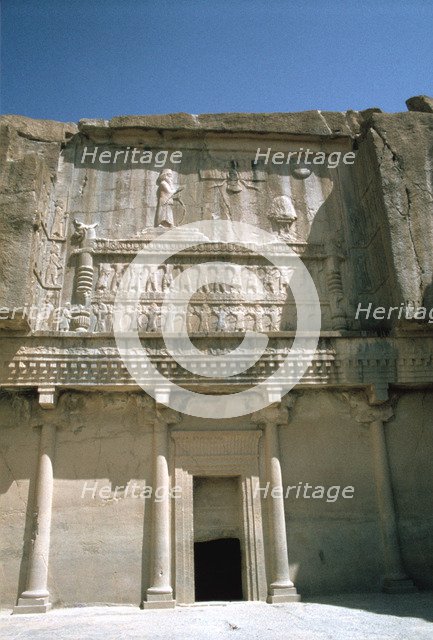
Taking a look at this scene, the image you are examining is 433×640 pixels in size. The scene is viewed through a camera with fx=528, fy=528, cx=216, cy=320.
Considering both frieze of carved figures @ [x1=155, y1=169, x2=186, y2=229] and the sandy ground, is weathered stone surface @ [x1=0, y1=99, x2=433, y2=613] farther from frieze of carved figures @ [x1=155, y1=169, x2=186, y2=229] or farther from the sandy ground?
the sandy ground

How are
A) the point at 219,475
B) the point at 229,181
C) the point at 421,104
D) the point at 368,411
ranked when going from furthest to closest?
the point at 421,104, the point at 229,181, the point at 368,411, the point at 219,475

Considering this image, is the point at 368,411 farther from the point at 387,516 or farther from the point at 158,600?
the point at 158,600

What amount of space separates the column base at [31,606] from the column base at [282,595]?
116 inches

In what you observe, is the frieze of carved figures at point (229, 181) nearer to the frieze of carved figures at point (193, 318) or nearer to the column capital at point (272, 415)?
the frieze of carved figures at point (193, 318)

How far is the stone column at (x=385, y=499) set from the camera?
730 cm

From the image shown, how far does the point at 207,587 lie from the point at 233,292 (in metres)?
5.79

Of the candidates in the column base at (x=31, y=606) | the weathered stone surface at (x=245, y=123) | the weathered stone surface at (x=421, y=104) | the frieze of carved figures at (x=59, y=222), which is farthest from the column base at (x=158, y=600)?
the weathered stone surface at (x=421, y=104)

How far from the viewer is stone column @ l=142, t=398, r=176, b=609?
6.97 m

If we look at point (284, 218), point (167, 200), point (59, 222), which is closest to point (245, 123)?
point (284, 218)

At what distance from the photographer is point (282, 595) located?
7.08 metres

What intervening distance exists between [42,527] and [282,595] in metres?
3.39

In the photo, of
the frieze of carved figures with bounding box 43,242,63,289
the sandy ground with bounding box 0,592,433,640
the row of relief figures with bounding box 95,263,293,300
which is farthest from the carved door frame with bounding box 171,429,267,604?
the frieze of carved figures with bounding box 43,242,63,289

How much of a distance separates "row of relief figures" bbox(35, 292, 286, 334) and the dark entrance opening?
447 centimetres

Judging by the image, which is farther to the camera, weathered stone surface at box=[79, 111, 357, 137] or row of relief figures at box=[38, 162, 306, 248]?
weathered stone surface at box=[79, 111, 357, 137]
